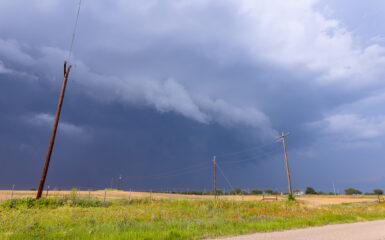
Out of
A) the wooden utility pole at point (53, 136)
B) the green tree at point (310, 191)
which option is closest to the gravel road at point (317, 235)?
the wooden utility pole at point (53, 136)

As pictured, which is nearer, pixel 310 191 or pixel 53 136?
pixel 53 136

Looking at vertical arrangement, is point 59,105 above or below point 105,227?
above

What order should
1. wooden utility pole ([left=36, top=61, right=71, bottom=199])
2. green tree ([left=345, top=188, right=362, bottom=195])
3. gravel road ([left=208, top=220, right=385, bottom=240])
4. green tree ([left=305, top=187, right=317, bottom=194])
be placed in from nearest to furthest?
gravel road ([left=208, top=220, right=385, bottom=240]), wooden utility pole ([left=36, top=61, right=71, bottom=199]), green tree ([left=345, top=188, right=362, bottom=195]), green tree ([left=305, top=187, right=317, bottom=194])

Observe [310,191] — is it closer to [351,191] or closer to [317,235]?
[351,191]

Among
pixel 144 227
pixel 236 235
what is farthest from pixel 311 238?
pixel 144 227

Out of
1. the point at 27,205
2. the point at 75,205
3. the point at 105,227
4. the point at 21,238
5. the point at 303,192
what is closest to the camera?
the point at 21,238

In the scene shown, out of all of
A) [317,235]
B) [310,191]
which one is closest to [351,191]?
[310,191]

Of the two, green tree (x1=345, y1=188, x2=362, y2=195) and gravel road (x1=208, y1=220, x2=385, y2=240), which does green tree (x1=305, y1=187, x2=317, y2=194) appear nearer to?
green tree (x1=345, y1=188, x2=362, y2=195)

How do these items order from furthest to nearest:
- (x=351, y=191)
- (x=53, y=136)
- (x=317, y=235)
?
1. (x=351, y=191)
2. (x=53, y=136)
3. (x=317, y=235)

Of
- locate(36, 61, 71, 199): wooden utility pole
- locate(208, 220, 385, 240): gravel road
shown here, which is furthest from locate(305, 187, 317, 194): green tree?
locate(36, 61, 71, 199): wooden utility pole

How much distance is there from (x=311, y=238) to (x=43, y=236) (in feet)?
33.5

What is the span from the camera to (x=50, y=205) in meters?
21.9

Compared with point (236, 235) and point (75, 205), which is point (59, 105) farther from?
point (236, 235)

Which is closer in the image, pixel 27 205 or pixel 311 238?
pixel 311 238
